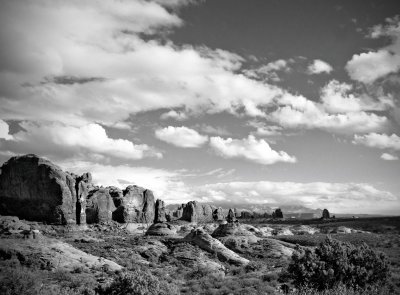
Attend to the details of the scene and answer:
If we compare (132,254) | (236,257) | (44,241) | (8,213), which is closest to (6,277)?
(44,241)

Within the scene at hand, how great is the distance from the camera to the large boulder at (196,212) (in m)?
132

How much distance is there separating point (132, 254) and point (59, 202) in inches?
2015

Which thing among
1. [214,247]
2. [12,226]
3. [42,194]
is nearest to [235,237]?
[214,247]

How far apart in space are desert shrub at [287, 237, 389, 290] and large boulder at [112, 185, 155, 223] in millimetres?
93498

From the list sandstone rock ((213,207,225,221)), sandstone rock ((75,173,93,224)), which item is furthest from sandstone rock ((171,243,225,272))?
sandstone rock ((213,207,225,221))

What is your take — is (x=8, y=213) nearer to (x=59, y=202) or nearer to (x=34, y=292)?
(x=59, y=202)

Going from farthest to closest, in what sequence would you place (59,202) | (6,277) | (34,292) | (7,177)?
(7,177), (59,202), (6,277), (34,292)

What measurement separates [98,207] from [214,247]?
214 ft

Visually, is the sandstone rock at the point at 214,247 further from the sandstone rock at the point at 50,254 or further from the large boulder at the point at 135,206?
the large boulder at the point at 135,206

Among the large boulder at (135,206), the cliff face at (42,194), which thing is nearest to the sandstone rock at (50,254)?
the cliff face at (42,194)

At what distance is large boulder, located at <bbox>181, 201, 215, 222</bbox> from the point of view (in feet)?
431

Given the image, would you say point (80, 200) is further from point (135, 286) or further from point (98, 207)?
point (135, 286)

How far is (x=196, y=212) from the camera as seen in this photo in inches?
5413

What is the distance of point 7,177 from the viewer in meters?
86.6
